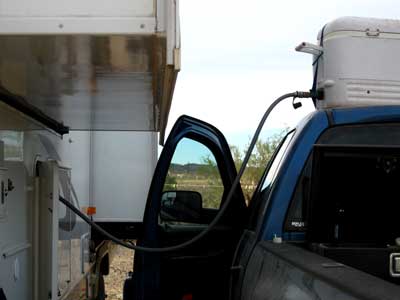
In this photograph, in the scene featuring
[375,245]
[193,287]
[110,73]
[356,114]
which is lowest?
[193,287]

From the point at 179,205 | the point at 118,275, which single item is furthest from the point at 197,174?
the point at 118,275

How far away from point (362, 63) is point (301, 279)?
1.58m

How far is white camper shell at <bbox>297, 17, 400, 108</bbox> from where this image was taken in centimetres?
325

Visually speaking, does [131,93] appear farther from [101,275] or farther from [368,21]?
[101,275]

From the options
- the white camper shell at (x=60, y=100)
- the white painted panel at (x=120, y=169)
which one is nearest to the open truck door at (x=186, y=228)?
the white camper shell at (x=60, y=100)

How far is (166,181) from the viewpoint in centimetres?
Result: 404

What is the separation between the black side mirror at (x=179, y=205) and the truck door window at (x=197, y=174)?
0.01 m

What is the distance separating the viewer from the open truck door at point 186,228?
3.88 meters

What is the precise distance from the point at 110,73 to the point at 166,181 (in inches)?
47.1

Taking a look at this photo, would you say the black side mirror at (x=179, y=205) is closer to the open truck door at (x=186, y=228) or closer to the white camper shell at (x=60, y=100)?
the open truck door at (x=186, y=228)

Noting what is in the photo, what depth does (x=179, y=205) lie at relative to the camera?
410 cm

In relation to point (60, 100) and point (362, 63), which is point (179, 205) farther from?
point (362, 63)

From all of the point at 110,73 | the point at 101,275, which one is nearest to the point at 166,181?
the point at 110,73

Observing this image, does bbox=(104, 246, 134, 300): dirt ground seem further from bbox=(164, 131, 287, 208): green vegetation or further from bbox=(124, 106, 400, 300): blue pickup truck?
bbox=(124, 106, 400, 300): blue pickup truck
